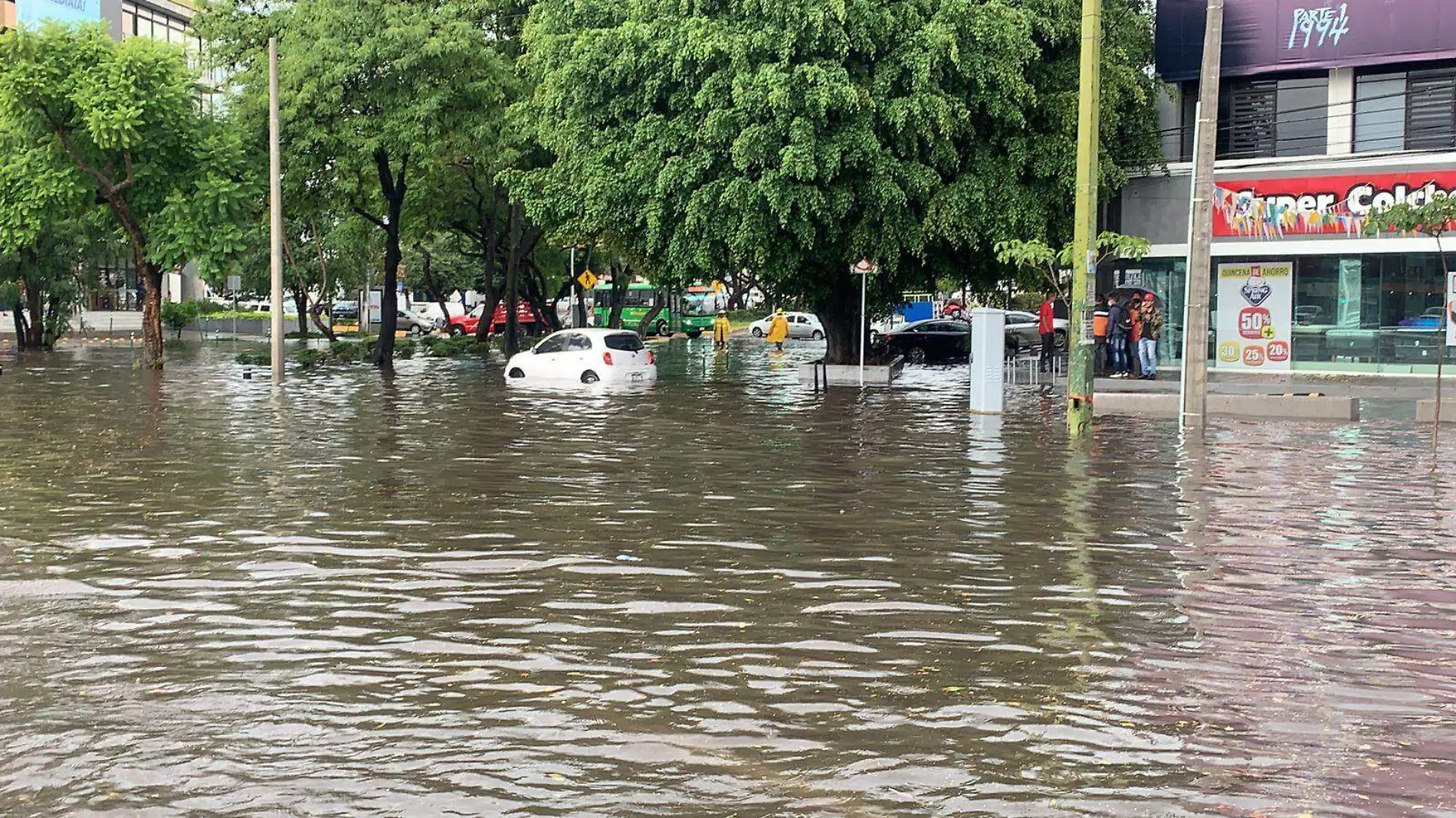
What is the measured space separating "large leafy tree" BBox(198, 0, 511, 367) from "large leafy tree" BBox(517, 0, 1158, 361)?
584 cm

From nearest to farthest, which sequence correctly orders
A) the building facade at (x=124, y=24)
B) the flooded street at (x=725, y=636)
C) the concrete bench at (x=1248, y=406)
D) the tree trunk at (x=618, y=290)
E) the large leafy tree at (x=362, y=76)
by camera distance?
the flooded street at (x=725, y=636)
the concrete bench at (x=1248, y=406)
the large leafy tree at (x=362, y=76)
the tree trunk at (x=618, y=290)
the building facade at (x=124, y=24)

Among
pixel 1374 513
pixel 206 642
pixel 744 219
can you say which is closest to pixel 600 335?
pixel 744 219

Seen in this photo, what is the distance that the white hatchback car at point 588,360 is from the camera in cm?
Answer: 3600

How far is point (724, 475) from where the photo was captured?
1750cm

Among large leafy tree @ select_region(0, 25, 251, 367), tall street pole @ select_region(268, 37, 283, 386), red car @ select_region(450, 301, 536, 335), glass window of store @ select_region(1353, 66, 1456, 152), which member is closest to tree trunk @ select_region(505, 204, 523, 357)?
large leafy tree @ select_region(0, 25, 251, 367)

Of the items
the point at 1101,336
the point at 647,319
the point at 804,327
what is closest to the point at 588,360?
the point at 1101,336

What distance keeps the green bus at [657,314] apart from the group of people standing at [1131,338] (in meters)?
41.0

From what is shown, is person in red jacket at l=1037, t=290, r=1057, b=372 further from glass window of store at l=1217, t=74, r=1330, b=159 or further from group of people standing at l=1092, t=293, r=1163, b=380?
glass window of store at l=1217, t=74, r=1330, b=159

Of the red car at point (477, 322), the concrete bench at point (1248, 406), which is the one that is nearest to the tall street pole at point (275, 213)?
the concrete bench at point (1248, 406)

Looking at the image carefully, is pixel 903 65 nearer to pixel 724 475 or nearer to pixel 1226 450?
pixel 1226 450

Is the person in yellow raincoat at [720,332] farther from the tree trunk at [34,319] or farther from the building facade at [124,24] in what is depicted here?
the building facade at [124,24]

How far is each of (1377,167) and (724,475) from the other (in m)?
23.3

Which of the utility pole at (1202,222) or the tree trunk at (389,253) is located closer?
the utility pole at (1202,222)

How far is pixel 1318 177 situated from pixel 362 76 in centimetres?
2434
